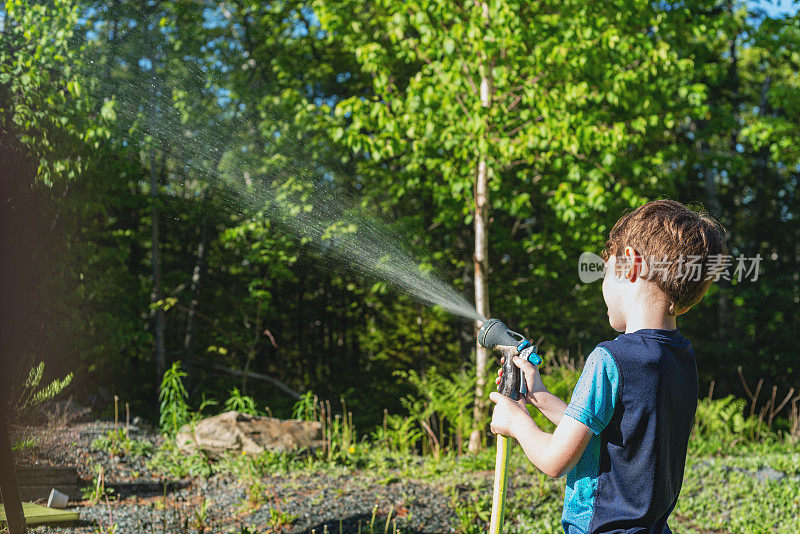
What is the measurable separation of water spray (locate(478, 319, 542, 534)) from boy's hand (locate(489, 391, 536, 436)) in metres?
0.05

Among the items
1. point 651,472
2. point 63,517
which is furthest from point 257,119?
point 651,472

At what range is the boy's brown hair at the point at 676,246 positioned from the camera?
1.71 m

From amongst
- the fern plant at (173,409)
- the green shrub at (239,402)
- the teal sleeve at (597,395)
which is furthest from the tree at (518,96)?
the teal sleeve at (597,395)

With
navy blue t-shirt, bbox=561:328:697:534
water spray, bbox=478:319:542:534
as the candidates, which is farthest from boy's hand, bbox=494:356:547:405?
navy blue t-shirt, bbox=561:328:697:534

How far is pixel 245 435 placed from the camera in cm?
555

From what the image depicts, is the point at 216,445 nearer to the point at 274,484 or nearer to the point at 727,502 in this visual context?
the point at 274,484

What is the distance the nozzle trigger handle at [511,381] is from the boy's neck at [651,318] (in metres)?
0.33

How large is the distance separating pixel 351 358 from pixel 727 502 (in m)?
7.19

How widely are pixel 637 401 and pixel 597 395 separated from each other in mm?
103

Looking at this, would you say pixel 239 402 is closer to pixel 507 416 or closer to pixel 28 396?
pixel 28 396

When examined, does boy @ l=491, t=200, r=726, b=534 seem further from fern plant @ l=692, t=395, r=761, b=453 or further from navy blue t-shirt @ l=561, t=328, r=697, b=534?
fern plant @ l=692, t=395, r=761, b=453

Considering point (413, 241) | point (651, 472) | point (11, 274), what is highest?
point (413, 241)

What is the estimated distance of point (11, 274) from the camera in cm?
610

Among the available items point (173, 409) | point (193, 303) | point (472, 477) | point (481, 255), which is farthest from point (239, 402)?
point (193, 303)
